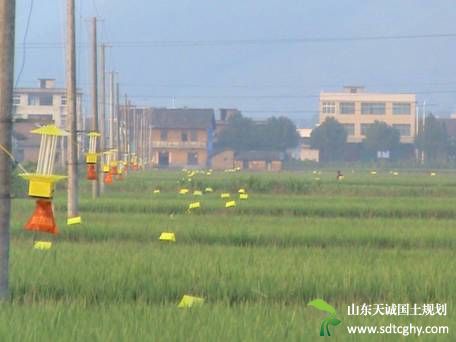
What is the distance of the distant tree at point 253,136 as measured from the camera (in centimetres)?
10812

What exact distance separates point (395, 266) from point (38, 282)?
13.5 feet

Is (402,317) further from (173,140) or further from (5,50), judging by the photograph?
(173,140)

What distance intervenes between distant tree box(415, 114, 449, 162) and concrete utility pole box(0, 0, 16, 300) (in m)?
96.7

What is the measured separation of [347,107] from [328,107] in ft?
8.73

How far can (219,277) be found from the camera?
11.3 meters

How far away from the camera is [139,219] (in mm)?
22000

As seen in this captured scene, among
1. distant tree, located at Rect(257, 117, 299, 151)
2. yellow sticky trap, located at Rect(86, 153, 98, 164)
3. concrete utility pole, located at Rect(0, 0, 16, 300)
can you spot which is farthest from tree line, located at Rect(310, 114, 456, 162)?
concrete utility pole, located at Rect(0, 0, 16, 300)

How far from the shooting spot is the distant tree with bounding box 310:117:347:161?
108 metres

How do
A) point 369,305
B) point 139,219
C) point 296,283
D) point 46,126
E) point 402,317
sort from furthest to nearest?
point 139,219 < point 46,126 < point 296,283 < point 369,305 < point 402,317

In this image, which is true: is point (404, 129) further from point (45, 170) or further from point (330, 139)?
point (45, 170)

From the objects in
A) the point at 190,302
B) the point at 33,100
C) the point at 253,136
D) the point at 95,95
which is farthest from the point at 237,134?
the point at 190,302

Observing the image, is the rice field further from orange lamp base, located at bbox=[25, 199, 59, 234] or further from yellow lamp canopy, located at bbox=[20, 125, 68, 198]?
yellow lamp canopy, located at bbox=[20, 125, 68, 198]

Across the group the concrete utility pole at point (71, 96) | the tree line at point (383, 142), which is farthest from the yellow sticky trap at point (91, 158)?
the tree line at point (383, 142)

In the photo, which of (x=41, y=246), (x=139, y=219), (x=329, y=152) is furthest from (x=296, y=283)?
(x=329, y=152)
